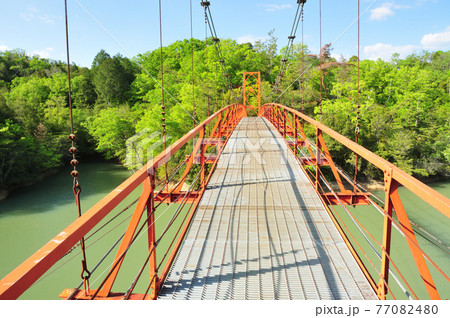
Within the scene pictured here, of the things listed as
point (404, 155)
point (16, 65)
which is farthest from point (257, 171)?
point (16, 65)

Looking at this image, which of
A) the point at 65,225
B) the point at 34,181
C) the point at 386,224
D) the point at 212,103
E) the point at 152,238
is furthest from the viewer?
the point at 212,103

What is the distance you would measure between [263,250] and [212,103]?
21.7 m

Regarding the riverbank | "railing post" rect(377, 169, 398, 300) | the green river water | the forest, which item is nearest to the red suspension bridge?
"railing post" rect(377, 169, 398, 300)

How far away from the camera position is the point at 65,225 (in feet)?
52.0

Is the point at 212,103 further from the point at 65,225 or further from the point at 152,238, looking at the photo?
the point at 152,238

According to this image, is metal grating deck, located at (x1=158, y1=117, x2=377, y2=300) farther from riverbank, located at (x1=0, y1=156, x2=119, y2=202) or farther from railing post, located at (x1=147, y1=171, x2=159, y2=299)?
riverbank, located at (x1=0, y1=156, x2=119, y2=202)

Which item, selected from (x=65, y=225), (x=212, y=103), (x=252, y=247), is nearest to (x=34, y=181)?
(x=65, y=225)

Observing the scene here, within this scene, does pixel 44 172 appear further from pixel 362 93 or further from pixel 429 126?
pixel 429 126

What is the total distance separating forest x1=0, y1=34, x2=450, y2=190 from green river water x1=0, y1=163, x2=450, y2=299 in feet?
8.02

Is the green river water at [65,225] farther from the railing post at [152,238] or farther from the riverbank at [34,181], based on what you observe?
the railing post at [152,238]

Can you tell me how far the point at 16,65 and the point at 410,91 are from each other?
4455 cm

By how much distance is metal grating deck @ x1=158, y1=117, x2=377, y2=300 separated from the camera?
1895 millimetres

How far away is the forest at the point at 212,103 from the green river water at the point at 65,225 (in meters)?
2.44

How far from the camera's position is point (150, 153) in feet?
72.0
